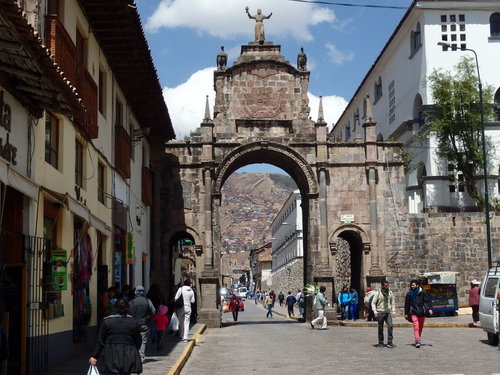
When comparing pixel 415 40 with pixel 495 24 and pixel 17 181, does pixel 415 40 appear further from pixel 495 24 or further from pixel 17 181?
pixel 17 181

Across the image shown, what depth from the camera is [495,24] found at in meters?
41.9

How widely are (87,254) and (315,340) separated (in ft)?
24.6

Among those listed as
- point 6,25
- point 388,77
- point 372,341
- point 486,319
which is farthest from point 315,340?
point 388,77

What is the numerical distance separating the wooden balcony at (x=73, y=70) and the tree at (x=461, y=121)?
25.6 m

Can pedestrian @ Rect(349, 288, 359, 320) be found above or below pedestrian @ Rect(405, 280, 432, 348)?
below

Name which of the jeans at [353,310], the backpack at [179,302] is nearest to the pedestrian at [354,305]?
the jeans at [353,310]

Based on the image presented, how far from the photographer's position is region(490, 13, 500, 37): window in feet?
137

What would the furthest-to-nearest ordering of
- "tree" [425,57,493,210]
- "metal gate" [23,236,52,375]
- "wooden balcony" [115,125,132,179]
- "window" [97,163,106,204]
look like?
"tree" [425,57,493,210] → "wooden balcony" [115,125,132,179] → "window" [97,163,106,204] → "metal gate" [23,236,52,375]

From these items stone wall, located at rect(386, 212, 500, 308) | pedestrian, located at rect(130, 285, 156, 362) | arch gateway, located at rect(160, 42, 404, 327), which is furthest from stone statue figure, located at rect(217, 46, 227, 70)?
pedestrian, located at rect(130, 285, 156, 362)

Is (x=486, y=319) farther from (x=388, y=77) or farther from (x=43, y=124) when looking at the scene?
(x=388, y=77)

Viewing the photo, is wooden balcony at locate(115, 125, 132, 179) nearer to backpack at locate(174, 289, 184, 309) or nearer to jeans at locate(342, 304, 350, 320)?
backpack at locate(174, 289, 184, 309)

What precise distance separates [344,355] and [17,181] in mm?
8587

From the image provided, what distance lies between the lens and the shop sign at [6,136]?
10.7m

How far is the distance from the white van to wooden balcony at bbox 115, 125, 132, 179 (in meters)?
10.3
